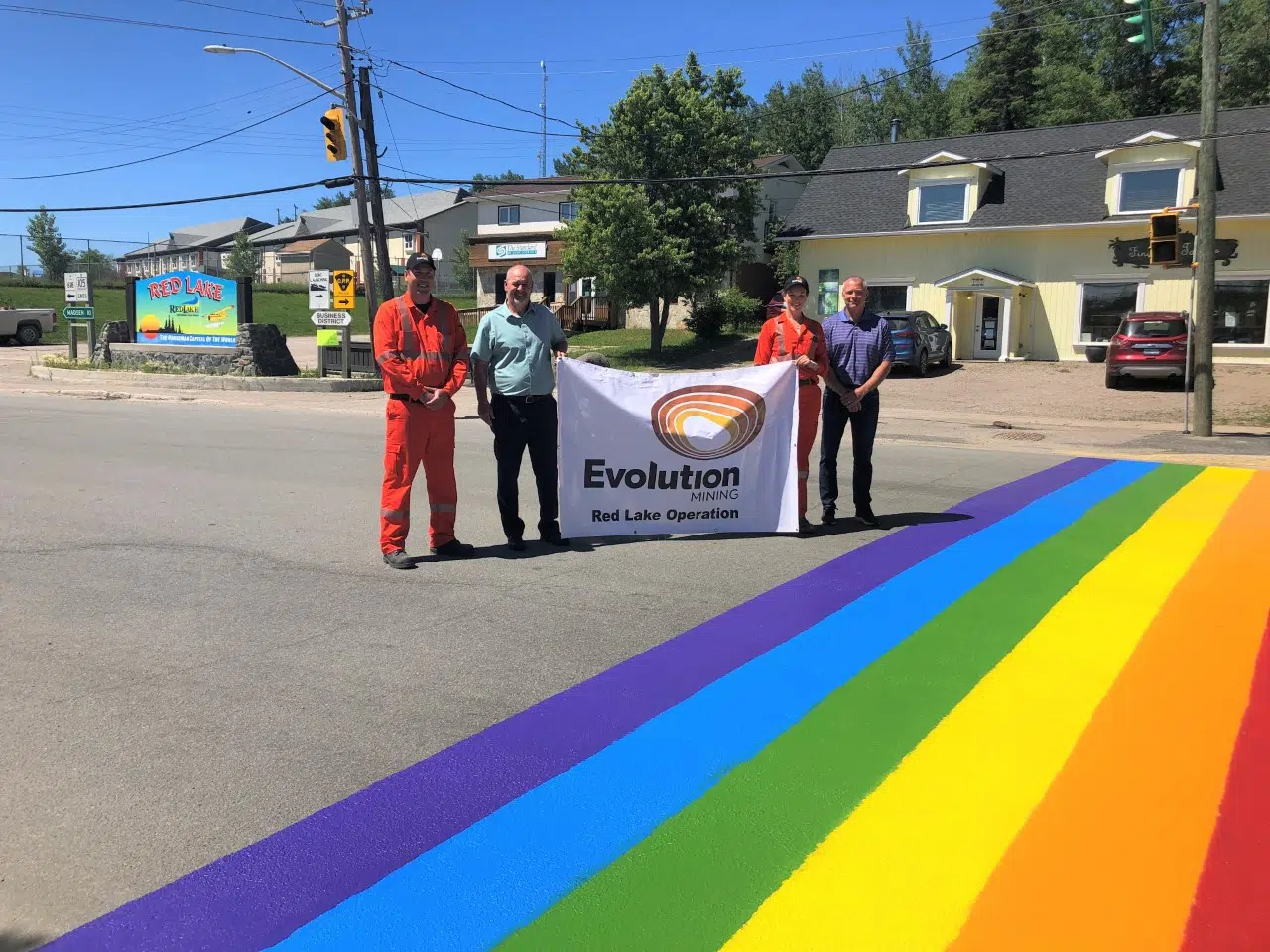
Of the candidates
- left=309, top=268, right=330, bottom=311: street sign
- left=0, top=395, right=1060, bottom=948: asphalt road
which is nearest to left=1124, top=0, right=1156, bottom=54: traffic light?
left=0, top=395, right=1060, bottom=948: asphalt road

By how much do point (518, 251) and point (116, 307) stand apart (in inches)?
807

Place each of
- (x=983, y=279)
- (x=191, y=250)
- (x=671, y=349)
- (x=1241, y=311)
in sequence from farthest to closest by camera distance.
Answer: (x=191, y=250)
(x=671, y=349)
(x=983, y=279)
(x=1241, y=311)

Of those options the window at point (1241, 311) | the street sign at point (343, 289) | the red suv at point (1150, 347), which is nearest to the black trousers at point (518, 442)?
the street sign at point (343, 289)

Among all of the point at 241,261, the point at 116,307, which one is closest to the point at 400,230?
the point at 241,261

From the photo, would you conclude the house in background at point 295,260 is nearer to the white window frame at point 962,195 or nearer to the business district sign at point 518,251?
the business district sign at point 518,251

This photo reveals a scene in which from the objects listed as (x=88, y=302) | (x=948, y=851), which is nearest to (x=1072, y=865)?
(x=948, y=851)

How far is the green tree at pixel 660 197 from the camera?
34.7 m

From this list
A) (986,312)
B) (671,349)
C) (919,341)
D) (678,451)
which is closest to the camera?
(678,451)

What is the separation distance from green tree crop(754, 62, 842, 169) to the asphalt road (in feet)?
202

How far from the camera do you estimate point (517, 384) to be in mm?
6895

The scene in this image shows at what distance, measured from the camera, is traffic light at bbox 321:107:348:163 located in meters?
22.0

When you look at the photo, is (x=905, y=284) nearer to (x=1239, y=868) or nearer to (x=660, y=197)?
(x=660, y=197)

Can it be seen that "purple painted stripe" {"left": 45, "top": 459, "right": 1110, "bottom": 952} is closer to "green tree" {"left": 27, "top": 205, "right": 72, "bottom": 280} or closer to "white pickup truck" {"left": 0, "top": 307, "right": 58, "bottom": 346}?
"white pickup truck" {"left": 0, "top": 307, "right": 58, "bottom": 346}

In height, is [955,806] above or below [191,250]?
below
